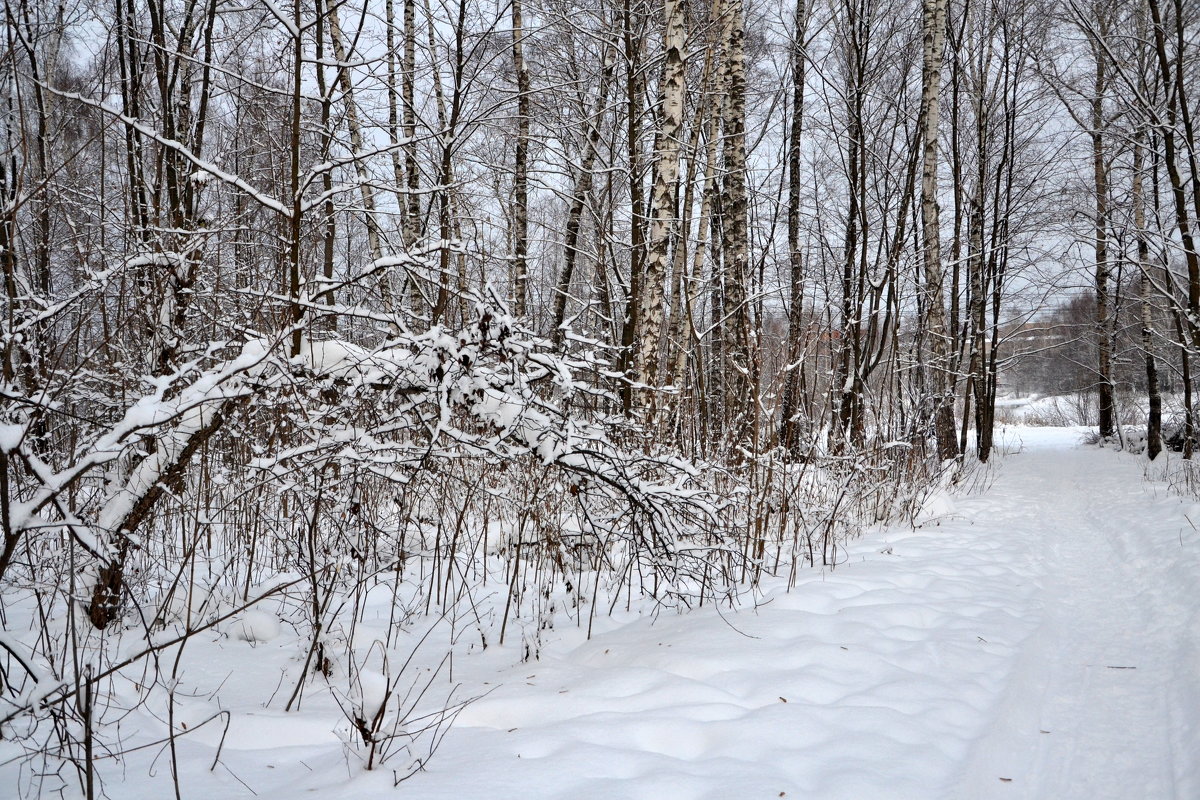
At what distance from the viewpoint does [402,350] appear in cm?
270

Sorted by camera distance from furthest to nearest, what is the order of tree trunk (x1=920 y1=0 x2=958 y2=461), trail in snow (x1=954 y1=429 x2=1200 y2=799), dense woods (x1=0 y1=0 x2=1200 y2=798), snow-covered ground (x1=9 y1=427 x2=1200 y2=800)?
1. tree trunk (x1=920 y1=0 x2=958 y2=461)
2. dense woods (x1=0 y1=0 x2=1200 y2=798)
3. trail in snow (x1=954 y1=429 x2=1200 y2=799)
4. snow-covered ground (x1=9 y1=427 x2=1200 y2=800)

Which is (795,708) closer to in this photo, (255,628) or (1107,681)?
(1107,681)

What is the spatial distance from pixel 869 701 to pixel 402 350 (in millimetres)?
2276

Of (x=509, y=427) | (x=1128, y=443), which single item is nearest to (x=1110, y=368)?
(x=1128, y=443)

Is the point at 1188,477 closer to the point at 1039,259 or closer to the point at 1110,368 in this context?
the point at 1039,259

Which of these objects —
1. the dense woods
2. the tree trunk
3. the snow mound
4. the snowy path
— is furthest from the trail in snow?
the tree trunk

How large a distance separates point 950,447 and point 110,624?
10961 millimetres

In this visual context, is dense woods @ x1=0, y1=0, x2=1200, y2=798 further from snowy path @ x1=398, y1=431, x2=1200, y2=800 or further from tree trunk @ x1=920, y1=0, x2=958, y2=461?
snowy path @ x1=398, y1=431, x2=1200, y2=800

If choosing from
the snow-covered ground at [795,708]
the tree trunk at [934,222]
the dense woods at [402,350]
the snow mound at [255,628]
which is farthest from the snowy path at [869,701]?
the tree trunk at [934,222]

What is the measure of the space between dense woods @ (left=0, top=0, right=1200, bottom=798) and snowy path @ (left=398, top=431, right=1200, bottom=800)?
1.37 ft

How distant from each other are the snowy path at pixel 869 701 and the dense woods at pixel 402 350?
16.4 inches

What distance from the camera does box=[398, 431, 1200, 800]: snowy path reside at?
1.87 m

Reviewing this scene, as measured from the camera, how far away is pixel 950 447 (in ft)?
34.3

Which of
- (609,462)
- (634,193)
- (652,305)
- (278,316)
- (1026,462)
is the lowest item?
(1026,462)
